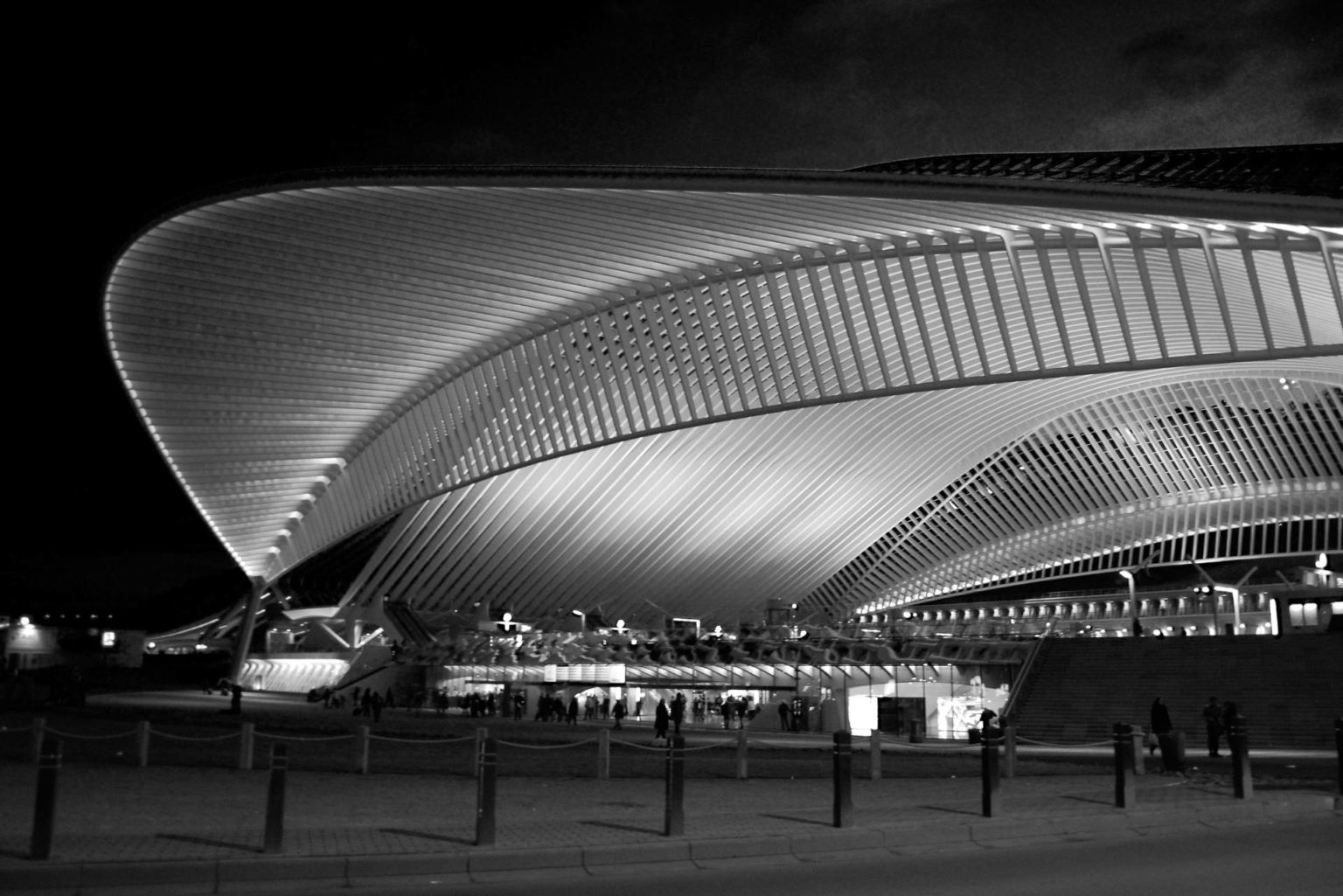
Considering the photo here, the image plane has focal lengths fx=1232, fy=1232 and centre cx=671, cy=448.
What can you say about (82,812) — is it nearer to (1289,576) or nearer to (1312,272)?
(1312,272)

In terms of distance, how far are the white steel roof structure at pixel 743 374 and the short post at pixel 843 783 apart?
55.8ft

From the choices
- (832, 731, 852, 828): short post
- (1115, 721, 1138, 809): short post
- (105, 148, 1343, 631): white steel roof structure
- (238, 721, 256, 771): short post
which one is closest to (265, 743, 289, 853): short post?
(832, 731, 852, 828): short post

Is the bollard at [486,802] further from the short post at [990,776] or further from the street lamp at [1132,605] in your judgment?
the street lamp at [1132,605]

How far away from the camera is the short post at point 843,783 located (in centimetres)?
1163

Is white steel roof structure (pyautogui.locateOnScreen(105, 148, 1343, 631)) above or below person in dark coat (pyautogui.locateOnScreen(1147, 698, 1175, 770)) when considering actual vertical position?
above

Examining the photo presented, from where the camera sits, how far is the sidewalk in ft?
30.3

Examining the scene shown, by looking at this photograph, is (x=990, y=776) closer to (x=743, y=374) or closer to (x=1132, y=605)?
(x=743, y=374)

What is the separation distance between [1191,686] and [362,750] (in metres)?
21.9

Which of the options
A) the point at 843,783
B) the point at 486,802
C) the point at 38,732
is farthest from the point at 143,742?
the point at 843,783

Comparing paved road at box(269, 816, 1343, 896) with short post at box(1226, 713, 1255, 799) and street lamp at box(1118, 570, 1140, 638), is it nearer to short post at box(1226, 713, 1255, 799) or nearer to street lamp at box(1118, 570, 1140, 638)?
short post at box(1226, 713, 1255, 799)

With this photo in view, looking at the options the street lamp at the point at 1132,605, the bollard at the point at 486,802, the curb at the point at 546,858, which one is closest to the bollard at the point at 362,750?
the bollard at the point at 486,802

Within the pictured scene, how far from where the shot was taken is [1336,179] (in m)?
34.8

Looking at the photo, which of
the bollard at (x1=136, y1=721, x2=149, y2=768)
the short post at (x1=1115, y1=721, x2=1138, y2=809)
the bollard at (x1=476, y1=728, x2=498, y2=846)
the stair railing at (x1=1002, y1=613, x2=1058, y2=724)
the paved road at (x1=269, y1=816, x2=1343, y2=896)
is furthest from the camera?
the stair railing at (x1=1002, y1=613, x2=1058, y2=724)

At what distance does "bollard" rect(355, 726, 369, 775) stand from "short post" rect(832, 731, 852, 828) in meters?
8.03
